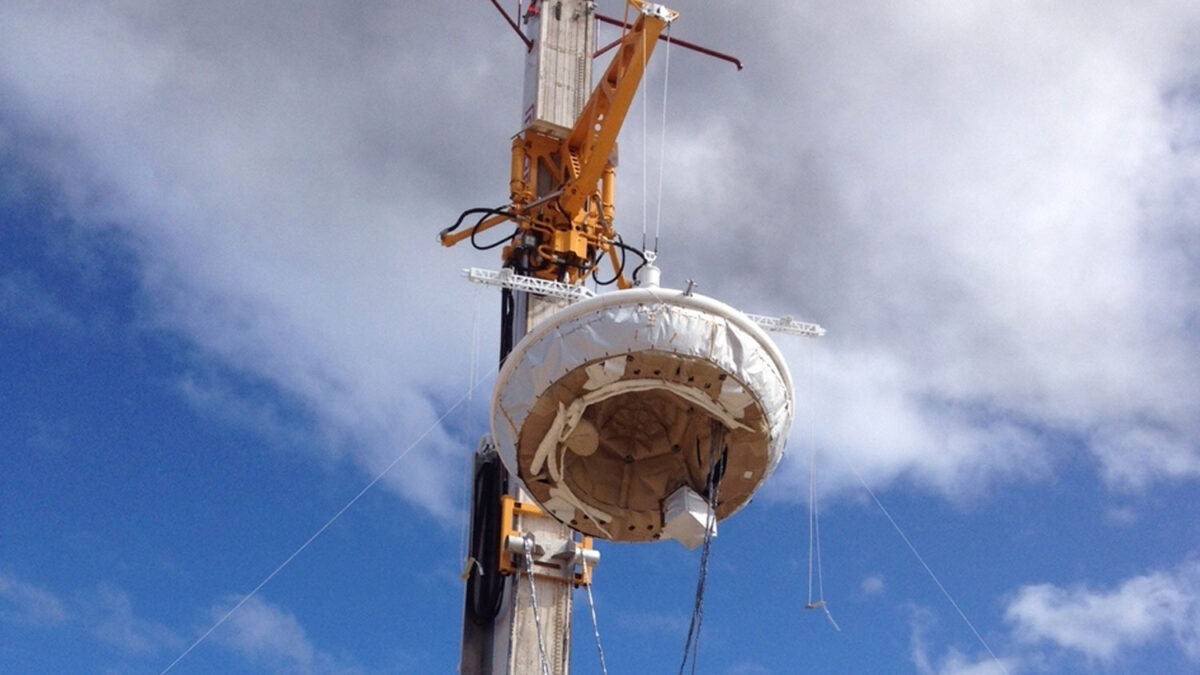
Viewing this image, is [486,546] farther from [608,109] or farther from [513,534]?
[608,109]

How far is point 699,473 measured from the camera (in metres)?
14.6

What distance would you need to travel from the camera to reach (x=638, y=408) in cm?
1495

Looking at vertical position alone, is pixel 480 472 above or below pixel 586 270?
below

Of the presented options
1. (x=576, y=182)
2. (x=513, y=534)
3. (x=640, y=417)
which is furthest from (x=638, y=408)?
Answer: (x=576, y=182)

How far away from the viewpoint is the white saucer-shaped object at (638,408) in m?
13.2

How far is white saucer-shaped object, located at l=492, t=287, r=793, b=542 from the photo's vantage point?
43.4ft

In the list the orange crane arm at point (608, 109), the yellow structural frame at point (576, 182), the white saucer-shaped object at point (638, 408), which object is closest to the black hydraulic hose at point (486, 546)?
the yellow structural frame at point (576, 182)

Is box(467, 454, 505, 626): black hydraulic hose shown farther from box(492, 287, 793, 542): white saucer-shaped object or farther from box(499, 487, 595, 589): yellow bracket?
box(492, 287, 793, 542): white saucer-shaped object

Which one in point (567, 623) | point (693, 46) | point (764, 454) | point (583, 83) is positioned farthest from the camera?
point (693, 46)

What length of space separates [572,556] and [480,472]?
1850mm

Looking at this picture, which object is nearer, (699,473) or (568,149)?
(699,473)

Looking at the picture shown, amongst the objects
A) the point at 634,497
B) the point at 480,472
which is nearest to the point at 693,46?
the point at 480,472

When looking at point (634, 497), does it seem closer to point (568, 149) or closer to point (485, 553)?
point (485, 553)

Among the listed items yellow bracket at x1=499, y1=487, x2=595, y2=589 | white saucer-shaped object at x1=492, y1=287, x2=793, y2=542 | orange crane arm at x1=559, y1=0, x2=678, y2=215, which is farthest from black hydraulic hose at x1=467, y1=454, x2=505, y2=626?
white saucer-shaped object at x1=492, y1=287, x2=793, y2=542
